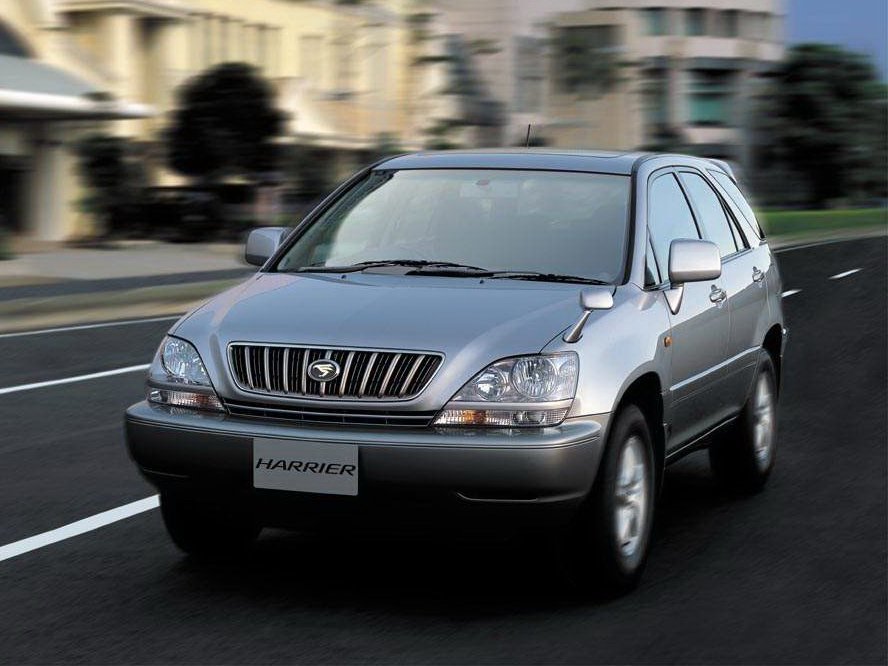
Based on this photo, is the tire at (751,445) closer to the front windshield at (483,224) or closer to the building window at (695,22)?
the front windshield at (483,224)

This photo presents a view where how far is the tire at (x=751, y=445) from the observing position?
25.5 ft

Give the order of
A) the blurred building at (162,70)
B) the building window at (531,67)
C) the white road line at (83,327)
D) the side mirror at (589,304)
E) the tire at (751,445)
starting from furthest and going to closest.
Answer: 1. the building window at (531,67)
2. the blurred building at (162,70)
3. the white road line at (83,327)
4. the tire at (751,445)
5. the side mirror at (589,304)

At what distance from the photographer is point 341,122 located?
4634 centimetres

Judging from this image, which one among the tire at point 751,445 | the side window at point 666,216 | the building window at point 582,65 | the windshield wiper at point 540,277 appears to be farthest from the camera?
the building window at point 582,65

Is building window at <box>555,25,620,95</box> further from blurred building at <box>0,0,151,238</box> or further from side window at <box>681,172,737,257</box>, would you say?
side window at <box>681,172,737,257</box>

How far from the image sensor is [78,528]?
22.7 ft

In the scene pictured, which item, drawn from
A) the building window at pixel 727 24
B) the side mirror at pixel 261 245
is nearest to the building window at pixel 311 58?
the side mirror at pixel 261 245

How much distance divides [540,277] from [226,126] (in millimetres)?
27950

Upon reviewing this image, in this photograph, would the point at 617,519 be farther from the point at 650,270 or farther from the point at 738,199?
the point at 738,199

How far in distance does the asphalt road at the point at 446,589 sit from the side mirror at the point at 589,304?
74 cm

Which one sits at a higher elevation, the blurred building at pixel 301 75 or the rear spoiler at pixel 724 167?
the rear spoiler at pixel 724 167

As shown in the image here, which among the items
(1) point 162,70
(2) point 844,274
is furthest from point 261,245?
(1) point 162,70

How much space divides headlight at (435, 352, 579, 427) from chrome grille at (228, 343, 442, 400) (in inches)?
5.6

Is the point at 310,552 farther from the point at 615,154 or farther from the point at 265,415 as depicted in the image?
the point at 615,154
